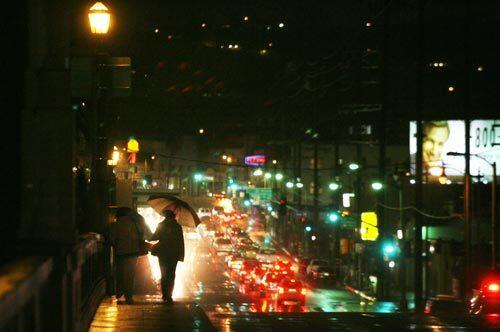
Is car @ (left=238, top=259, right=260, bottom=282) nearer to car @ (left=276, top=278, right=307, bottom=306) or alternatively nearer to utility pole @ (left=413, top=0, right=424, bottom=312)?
car @ (left=276, top=278, right=307, bottom=306)

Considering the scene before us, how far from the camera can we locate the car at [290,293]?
4328cm

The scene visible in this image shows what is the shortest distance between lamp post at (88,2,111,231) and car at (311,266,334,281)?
152 feet

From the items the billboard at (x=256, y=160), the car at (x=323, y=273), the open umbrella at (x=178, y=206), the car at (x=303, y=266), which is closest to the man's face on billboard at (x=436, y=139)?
the car at (x=303, y=266)

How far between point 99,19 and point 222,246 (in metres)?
71.0

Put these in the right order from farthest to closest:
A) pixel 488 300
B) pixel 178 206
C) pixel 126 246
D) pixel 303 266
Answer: pixel 303 266, pixel 488 300, pixel 178 206, pixel 126 246

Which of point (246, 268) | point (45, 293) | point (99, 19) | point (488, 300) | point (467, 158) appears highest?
point (99, 19)

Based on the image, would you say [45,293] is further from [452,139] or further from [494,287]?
[452,139]

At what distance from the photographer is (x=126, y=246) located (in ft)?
56.1

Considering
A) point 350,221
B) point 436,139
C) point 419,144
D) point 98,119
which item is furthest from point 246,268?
point 98,119

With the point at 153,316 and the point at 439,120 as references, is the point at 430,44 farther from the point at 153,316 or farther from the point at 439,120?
the point at 153,316

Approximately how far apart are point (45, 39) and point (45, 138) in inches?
49.4

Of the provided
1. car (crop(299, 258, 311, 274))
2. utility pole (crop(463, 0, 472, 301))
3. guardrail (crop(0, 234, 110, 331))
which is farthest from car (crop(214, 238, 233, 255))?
guardrail (crop(0, 234, 110, 331))

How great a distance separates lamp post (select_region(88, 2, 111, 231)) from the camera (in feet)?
59.3

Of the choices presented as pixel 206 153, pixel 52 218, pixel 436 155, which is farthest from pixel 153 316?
pixel 206 153
